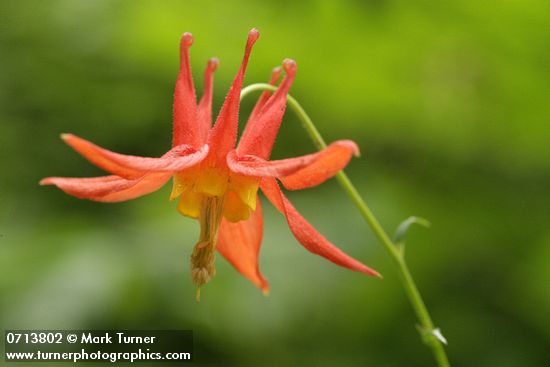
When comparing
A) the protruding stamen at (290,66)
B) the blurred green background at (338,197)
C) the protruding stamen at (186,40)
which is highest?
the protruding stamen at (186,40)

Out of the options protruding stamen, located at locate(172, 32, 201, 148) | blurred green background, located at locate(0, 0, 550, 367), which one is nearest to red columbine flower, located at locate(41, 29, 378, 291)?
protruding stamen, located at locate(172, 32, 201, 148)

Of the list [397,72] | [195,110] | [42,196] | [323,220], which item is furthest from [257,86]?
[42,196]

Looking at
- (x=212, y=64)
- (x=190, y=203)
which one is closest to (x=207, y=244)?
(x=190, y=203)

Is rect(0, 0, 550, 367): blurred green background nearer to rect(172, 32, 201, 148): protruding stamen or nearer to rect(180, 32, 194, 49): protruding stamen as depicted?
rect(172, 32, 201, 148): protruding stamen

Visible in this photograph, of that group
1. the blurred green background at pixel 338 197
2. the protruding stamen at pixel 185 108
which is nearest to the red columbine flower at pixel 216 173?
the protruding stamen at pixel 185 108

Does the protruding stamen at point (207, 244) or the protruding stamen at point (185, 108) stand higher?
the protruding stamen at point (185, 108)

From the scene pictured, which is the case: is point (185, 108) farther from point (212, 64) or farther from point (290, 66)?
point (290, 66)

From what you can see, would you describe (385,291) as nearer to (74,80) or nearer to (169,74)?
(169,74)

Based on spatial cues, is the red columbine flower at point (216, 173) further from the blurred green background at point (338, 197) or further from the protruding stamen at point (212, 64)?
the blurred green background at point (338, 197)
